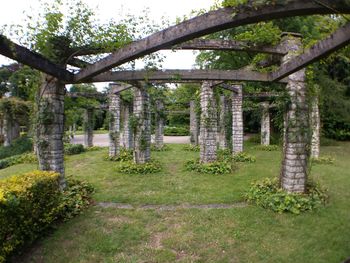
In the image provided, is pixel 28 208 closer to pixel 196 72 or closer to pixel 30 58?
pixel 30 58

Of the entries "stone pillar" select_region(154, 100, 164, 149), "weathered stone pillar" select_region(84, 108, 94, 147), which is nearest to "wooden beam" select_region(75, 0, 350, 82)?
"stone pillar" select_region(154, 100, 164, 149)

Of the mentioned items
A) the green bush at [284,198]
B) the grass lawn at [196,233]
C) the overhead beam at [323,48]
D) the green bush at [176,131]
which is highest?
the overhead beam at [323,48]

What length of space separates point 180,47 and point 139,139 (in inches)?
238

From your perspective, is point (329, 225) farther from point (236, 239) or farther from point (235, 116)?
point (235, 116)

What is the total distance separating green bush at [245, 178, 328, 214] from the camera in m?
6.78

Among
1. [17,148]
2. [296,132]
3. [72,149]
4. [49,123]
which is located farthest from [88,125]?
[296,132]

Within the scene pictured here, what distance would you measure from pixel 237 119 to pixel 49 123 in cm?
1041

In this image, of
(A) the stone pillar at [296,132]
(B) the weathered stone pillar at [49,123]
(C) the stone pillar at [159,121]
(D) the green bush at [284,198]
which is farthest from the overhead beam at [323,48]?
(C) the stone pillar at [159,121]

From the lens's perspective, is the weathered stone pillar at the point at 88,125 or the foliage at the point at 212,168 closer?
the foliage at the point at 212,168

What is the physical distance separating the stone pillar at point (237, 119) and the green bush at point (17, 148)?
14.7 m

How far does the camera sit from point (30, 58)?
212 inches

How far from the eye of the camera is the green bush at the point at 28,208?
4281 mm

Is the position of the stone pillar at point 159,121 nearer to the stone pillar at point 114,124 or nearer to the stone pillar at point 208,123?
the stone pillar at point 114,124

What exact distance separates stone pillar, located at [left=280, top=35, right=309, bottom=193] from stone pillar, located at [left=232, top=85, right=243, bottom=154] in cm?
773
